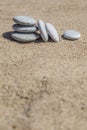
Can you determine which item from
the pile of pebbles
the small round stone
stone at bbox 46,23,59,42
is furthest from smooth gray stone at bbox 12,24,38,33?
the small round stone

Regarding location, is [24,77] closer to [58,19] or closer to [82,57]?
[82,57]

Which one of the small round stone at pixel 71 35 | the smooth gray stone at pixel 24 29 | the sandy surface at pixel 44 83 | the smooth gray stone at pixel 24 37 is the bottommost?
the sandy surface at pixel 44 83

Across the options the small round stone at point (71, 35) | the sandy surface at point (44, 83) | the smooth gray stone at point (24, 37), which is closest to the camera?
the sandy surface at point (44, 83)

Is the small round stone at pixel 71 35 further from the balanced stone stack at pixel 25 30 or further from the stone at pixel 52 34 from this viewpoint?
the balanced stone stack at pixel 25 30

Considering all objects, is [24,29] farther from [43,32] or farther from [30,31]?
[43,32]

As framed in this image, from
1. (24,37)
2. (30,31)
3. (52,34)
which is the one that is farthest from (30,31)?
(52,34)

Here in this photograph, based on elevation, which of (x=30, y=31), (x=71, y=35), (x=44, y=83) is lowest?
(x=44, y=83)

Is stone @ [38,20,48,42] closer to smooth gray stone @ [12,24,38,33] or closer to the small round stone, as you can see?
smooth gray stone @ [12,24,38,33]

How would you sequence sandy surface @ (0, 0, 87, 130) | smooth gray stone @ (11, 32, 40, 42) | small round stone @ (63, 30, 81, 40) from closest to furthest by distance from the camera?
sandy surface @ (0, 0, 87, 130)
smooth gray stone @ (11, 32, 40, 42)
small round stone @ (63, 30, 81, 40)

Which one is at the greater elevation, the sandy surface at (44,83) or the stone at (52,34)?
the stone at (52,34)

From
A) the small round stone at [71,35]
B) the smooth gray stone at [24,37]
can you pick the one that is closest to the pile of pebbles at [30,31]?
the smooth gray stone at [24,37]
